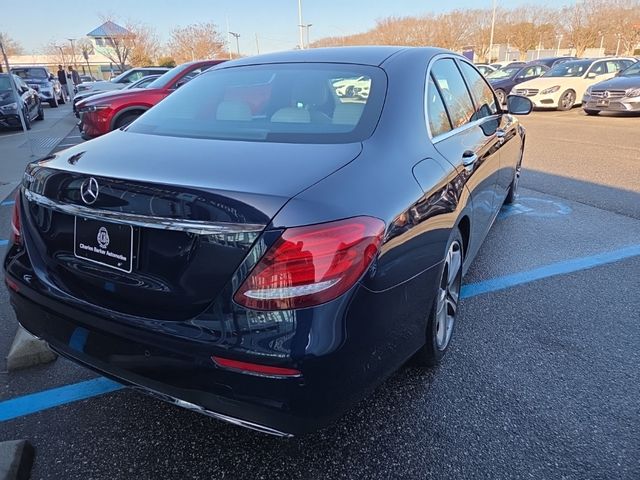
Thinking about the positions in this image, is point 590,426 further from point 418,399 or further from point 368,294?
point 368,294

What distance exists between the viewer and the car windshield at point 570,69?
16.7 meters

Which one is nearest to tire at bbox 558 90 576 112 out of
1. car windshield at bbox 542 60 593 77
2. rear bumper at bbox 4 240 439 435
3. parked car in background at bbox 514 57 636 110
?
parked car in background at bbox 514 57 636 110

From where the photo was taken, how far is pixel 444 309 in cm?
258

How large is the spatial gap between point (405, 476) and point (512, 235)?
3230 mm

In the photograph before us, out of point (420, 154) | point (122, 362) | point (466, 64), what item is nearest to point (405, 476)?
point (122, 362)

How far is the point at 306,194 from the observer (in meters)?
1.53

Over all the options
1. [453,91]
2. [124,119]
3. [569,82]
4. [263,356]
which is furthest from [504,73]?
[263,356]

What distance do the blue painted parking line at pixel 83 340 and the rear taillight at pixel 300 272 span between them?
83cm

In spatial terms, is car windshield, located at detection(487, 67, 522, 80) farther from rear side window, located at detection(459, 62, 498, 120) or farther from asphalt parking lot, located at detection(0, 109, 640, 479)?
asphalt parking lot, located at detection(0, 109, 640, 479)

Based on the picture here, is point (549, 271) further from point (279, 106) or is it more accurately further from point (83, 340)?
point (83, 340)

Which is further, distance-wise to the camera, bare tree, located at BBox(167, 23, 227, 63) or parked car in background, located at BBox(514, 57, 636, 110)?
bare tree, located at BBox(167, 23, 227, 63)

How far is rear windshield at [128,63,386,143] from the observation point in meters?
2.14

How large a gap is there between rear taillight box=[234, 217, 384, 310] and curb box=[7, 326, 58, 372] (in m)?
1.78

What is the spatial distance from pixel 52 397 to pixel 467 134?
2.73 metres
